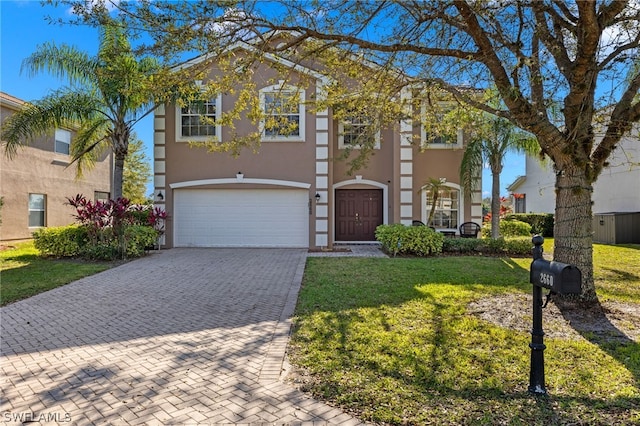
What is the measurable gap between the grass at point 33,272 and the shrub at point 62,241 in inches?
15.5

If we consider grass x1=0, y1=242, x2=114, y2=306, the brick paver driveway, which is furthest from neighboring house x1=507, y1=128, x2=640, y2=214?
grass x1=0, y1=242, x2=114, y2=306

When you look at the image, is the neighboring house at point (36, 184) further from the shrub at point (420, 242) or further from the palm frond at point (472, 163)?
the palm frond at point (472, 163)

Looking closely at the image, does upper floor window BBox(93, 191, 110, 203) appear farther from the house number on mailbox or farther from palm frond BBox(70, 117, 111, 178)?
the house number on mailbox

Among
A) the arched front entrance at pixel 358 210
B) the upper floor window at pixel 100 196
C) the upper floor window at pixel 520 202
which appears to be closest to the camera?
the arched front entrance at pixel 358 210

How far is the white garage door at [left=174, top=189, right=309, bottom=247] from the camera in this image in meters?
15.2

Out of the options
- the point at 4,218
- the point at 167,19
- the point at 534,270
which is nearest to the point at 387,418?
the point at 534,270

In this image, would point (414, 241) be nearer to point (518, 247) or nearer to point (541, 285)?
point (518, 247)

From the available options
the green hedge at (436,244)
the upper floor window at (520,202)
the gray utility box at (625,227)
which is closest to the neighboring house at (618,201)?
the gray utility box at (625,227)

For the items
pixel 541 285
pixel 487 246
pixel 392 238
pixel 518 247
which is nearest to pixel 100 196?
pixel 392 238

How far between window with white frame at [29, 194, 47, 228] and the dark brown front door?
45.4 ft

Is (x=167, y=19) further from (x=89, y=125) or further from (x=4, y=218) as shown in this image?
(x=4, y=218)

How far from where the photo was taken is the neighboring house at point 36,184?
16.8m

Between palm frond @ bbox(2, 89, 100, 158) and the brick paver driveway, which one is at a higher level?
palm frond @ bbox(2, 89, 100, 158)

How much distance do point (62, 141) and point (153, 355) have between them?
19.5m
